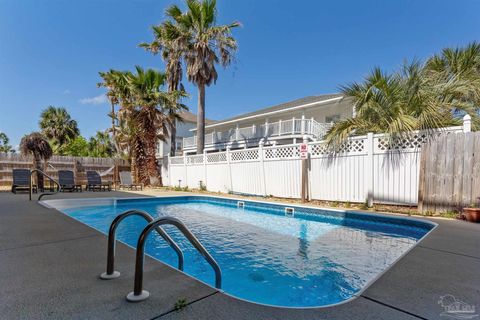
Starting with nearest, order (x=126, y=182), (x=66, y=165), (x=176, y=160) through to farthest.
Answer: (x=126, y=182), (x=176, y=160), (x=66, y=165)

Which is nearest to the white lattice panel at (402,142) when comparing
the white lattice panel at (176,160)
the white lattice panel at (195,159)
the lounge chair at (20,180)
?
the white lattice panel at (195,159)

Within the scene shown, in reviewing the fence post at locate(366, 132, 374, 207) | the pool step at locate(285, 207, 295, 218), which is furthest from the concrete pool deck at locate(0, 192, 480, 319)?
the pool step at locate(285, 207, 295, 218)

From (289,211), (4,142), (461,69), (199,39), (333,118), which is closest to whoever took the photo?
(289,211)

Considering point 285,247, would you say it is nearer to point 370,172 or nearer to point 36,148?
point 370,172

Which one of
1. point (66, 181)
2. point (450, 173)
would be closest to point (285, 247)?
point (450, 173)

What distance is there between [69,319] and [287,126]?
15930 mm

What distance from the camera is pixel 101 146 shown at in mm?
29406

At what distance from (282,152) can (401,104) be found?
4.36m

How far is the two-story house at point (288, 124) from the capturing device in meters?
16.2

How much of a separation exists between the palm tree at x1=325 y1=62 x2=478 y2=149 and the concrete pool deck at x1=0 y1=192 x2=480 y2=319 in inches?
168

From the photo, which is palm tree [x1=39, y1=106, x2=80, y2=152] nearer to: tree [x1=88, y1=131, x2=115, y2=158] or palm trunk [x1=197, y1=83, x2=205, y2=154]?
tree [x1=88, y1=131, x2=115, y2=158]

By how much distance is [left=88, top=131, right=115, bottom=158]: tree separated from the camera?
1153 inches

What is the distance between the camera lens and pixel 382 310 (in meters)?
1.84

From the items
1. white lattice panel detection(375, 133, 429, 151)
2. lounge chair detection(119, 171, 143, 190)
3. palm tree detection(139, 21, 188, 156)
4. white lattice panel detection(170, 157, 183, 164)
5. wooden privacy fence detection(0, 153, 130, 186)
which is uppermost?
palm tree detection(139, 21, 188, 156)
